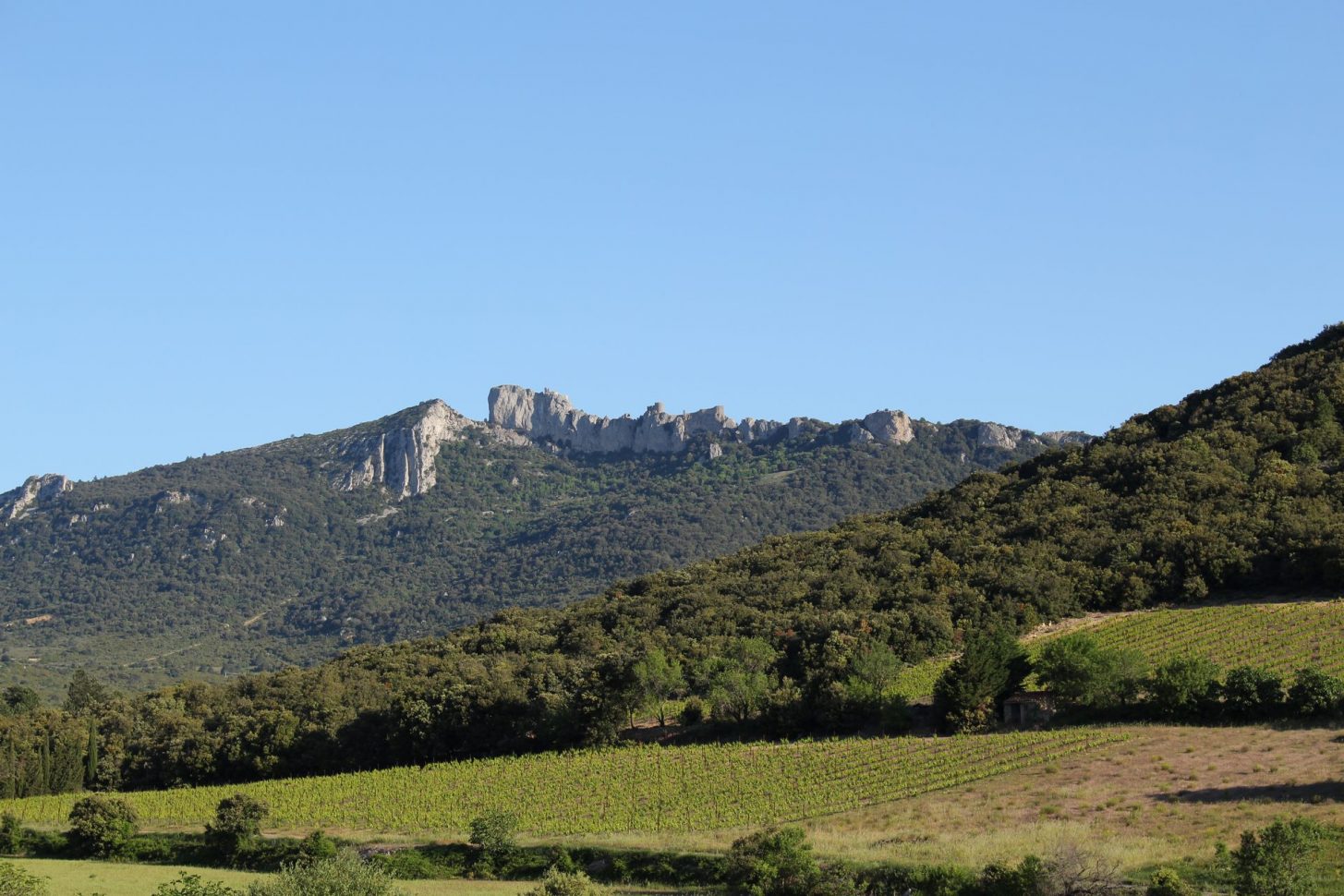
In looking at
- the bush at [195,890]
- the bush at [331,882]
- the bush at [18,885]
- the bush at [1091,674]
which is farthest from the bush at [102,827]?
the bush at [1091,674]

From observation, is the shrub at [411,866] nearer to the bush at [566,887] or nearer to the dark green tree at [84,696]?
the bush at [566,887]

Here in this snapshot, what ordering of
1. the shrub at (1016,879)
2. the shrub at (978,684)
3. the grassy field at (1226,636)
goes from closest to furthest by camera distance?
1. the shrub at (1016,879)
2. the shrub at (978,684)
3. the grassy field at (1226,636)

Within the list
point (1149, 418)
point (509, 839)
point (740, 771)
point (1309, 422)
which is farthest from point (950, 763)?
point (1149, 418)

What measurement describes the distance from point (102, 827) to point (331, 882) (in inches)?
1097

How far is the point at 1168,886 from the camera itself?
38375 mm

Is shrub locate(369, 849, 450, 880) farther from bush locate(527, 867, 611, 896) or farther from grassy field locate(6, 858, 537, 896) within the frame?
bush locate(527, 867, 611, 896)

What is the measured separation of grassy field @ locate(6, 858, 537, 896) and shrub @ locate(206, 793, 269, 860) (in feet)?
4.79

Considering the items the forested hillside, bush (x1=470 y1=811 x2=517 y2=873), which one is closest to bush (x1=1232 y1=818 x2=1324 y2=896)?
bush (x1=470 y1=811 x2=517 y2=873)

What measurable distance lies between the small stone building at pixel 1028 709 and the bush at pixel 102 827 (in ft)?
125

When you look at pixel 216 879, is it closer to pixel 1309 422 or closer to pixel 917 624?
pixel 917 624

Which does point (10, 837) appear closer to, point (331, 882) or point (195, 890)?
point (195, 890)

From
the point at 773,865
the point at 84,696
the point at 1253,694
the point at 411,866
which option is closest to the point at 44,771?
the point at 84,696

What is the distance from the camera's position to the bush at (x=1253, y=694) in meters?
59.8

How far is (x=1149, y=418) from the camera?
376ft
